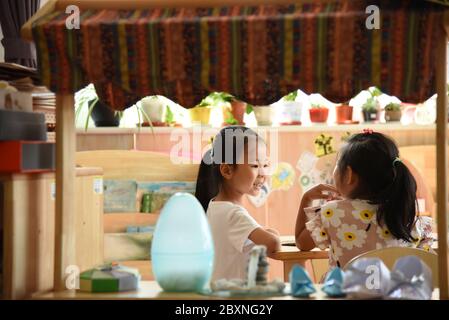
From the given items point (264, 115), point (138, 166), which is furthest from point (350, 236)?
point (264, 115)

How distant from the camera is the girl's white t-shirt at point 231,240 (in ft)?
8.54

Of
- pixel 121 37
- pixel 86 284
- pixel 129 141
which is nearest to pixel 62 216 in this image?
pixel 86 284

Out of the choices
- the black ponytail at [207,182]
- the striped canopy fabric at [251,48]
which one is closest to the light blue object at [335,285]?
the striped canopy fabric at [251,48]

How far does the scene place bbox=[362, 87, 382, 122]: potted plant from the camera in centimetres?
431

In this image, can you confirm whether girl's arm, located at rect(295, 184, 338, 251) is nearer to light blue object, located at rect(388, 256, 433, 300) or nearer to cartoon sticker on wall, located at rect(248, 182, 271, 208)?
light blue object, located at rect(388, 256, 433, 300)

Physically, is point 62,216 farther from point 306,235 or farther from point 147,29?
point 306,235

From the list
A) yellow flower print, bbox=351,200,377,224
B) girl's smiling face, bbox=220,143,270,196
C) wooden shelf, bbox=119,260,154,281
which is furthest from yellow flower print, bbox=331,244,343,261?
wooden shelf, bbox=119,260,154,281

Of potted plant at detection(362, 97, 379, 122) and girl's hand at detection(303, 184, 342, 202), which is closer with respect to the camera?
girl's hand at detection(303, 184, 342, 202)

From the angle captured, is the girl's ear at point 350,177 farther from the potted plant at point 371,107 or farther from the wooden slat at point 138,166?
the potted plant at point 371,107

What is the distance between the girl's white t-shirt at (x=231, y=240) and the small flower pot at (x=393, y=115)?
1.92m

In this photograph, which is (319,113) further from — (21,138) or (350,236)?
(21,138)

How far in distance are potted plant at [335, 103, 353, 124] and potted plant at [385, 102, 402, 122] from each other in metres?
0.19

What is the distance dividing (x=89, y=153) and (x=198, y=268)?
1.75 m
